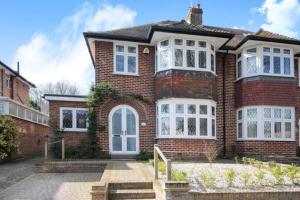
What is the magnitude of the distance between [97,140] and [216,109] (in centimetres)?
607

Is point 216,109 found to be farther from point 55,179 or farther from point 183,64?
point 55,179

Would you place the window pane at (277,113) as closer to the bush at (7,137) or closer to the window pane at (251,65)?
the window pane at (251,65)

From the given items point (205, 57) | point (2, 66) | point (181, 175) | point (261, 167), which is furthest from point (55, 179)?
point (2, 66)

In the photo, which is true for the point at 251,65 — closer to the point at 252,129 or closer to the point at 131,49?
the point at 252,129

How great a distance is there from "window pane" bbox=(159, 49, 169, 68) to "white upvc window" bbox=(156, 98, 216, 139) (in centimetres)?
168

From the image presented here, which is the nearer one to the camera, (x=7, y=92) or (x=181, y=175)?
(x=181, y=175)

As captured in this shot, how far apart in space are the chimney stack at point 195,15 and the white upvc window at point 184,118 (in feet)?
17.4

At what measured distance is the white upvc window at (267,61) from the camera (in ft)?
52.4

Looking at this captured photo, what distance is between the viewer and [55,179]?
1173 cm

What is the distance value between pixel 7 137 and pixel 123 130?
511 cm

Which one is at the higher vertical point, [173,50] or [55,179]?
[173,50]

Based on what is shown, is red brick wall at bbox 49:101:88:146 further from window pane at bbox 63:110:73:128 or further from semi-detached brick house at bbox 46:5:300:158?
window pane at bbox 63:110:73:128

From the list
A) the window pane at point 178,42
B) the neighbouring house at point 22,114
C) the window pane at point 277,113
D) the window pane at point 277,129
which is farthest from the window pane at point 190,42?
the neighbouring house at point 22,114

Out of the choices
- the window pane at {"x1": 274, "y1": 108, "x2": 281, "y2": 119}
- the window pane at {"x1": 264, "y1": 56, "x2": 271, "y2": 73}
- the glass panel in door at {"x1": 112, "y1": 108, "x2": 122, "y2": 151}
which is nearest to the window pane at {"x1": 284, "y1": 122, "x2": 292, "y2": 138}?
the window pane at {"x1": 274, "y1": 108, "x2": 281, "y2": 119}
